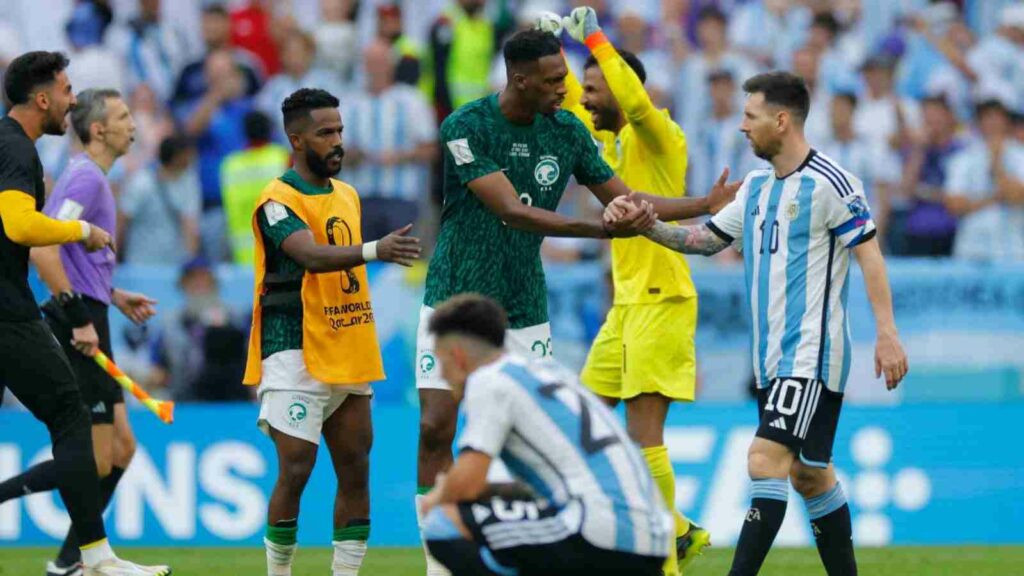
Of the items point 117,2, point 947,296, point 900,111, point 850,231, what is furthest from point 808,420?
point 117,2

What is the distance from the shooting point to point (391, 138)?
55.3 ft

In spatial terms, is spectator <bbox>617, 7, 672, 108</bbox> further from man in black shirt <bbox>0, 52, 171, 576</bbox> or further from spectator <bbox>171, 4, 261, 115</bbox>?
man in black shirt <bbox>0, 52, 171, 576</bbox>

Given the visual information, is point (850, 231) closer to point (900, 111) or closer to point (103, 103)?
point (103, 103)

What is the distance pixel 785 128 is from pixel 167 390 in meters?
7.99

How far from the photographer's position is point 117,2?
1853 centimetres

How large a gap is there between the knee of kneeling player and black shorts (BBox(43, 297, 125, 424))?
447 cm

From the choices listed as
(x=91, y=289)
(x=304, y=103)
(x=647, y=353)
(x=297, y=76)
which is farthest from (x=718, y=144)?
(x=304, y=103)

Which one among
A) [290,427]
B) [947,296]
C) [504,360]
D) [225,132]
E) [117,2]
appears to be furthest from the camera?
[117,2]

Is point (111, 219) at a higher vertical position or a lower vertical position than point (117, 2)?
lower

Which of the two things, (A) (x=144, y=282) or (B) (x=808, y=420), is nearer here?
(B) (x=808, y=420)

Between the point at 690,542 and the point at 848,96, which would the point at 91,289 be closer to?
the point at 690,542

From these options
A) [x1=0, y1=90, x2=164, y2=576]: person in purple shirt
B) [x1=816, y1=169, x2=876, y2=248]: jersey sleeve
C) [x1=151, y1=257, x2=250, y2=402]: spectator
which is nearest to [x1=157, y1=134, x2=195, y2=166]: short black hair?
[x1=151, y1=257, x2=250, y2=402]: spectator

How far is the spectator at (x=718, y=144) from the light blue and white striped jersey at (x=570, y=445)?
379 inches

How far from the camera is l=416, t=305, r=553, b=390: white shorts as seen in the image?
9219 millimetres
